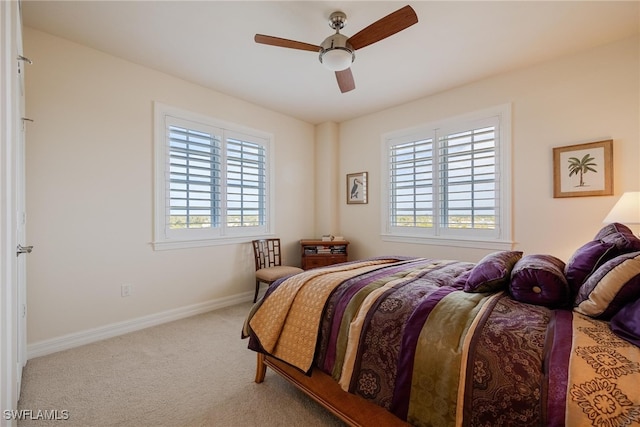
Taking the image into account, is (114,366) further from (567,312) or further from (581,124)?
(581,124)

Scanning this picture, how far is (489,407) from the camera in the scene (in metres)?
0.94

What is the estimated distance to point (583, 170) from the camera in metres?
2.62

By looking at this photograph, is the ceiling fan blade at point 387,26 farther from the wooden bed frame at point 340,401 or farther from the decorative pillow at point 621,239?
the wooden bed frame at point 340,401

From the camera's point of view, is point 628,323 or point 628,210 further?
point 628,210

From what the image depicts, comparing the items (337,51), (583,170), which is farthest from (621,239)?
(337,51)

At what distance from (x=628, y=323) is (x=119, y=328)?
3572 millimetres

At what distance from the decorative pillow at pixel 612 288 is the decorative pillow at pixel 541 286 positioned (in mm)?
82

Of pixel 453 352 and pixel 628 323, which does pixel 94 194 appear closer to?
pixel 453 352

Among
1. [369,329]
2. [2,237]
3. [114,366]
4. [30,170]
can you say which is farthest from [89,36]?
[369,329]

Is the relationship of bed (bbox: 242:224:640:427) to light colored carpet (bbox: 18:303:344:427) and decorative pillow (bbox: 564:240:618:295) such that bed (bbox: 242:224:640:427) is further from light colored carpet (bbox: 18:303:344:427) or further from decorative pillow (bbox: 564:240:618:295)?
light colored carpet (bbox: 18:303:344:427)

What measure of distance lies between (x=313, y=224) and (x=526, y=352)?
3.90 metres

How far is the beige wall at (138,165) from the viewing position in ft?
7.84

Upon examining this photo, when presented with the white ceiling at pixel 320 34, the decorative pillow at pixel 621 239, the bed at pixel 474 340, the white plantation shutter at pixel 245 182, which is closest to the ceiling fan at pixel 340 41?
the white ceiling at pixel 320 34

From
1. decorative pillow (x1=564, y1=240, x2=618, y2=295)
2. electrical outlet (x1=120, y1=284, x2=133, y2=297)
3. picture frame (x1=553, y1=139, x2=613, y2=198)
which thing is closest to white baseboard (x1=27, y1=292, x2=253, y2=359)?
electrical outlet (x1=120, y1=284, x2=133, y2=297)
